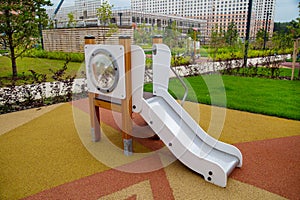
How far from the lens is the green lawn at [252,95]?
4438 mm

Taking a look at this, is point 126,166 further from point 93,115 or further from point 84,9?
point 84,9

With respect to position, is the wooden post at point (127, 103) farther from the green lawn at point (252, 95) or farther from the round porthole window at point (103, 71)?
the green lawn at point (252, 95)

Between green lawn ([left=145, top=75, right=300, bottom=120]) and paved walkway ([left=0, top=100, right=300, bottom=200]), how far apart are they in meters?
0.60

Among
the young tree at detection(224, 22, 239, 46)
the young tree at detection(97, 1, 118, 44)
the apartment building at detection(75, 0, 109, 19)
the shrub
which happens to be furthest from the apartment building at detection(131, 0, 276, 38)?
the shrub

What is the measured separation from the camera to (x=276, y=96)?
5.32 m

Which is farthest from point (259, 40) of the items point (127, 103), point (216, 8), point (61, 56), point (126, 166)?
point (126, 166)

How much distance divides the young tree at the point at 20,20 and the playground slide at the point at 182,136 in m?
5.84

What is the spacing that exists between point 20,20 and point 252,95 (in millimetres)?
6536

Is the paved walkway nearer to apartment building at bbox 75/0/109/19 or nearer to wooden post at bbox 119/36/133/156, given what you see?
wooden post at bbox 119/36/133/156

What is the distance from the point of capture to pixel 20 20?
22.9 ft

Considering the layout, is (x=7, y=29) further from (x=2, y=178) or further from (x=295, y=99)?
(x=295, y=99)

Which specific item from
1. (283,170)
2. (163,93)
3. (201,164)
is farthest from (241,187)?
(163,93)

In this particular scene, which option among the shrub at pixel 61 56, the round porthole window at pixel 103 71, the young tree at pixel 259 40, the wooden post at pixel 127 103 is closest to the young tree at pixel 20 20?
the shrub at pixel 61 56

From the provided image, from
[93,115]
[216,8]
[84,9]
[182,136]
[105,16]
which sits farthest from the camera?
[84,9]
